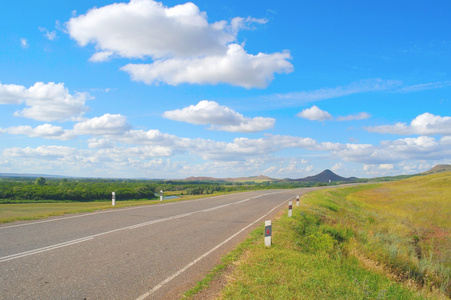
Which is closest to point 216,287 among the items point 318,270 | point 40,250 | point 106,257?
point 318,270

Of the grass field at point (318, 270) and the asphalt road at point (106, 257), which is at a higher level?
the asphalt road at point (106, 257)

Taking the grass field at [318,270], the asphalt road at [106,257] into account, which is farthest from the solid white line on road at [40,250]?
the grass field at [318,270]

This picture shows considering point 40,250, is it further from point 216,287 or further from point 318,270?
point 318,270

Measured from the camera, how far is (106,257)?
6863mm

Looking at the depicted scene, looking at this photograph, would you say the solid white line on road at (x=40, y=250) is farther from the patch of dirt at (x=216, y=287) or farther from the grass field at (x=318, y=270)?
the patch of dirt at (x=216, y=287)

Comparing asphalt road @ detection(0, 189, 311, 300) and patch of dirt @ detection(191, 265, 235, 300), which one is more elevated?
asphalt road @ detection(0, 189, 311, 300)

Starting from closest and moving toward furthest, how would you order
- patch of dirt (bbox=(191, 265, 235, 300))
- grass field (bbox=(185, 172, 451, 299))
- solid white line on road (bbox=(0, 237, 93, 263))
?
patch of dirt (bbox=(191, 265, 235, 300)) < grass field (bbox=(185, 172, 451, 299)) < solid white line on road (bbox=(0, 237, 93, 263))

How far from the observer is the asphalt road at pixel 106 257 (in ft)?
16.6

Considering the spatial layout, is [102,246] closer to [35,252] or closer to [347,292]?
[35,252]

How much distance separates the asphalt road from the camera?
A: 505 cm

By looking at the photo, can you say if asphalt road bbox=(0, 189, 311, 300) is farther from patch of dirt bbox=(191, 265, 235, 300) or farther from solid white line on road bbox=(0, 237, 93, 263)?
patch of dirt bbox=(191, 265, 235, 300)

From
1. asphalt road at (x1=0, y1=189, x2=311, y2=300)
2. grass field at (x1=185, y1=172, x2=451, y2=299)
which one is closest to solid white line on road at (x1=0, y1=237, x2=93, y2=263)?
asphalt road at (x1=0, y1=189, x2=311, y2=300)

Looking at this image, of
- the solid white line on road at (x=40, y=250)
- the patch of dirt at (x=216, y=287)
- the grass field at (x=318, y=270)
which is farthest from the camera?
the solid white line on road at (x=40, y=250)

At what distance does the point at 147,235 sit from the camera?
373 inches
